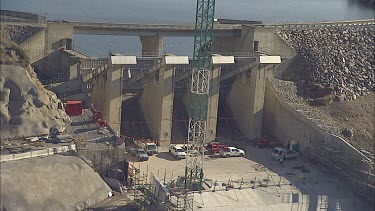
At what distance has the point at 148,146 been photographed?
42.4m

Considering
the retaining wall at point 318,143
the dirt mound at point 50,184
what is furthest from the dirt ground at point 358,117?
the dirt mound at point 50,184

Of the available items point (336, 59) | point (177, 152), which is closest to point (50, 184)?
point (177, 152)

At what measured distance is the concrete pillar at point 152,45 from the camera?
164ft

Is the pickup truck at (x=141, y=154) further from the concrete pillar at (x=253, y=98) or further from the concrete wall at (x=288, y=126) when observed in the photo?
the concrete wall at (x=288, y=126)

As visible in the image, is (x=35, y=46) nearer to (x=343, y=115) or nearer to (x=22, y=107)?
(x=22, y=107)

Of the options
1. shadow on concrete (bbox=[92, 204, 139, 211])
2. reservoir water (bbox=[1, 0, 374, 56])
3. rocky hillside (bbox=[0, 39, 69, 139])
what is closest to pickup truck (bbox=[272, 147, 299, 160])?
shadow on concrete (bbox=[92, 204, 139, 211])

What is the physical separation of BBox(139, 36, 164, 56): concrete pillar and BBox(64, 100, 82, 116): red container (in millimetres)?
10606

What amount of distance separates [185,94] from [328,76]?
1217cm

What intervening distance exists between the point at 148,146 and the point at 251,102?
941cm

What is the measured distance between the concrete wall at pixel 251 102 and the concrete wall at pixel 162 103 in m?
6.49

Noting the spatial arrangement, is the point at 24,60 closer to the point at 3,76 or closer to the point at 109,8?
the point at 3,76

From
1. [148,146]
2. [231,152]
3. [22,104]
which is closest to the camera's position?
[22,104]

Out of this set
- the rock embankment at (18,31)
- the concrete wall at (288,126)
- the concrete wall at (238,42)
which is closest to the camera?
the concrete wall at (288,126)

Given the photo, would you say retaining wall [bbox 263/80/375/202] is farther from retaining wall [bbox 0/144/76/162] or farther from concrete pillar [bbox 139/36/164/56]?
retaining wall [bbox 0/144/76/162]
